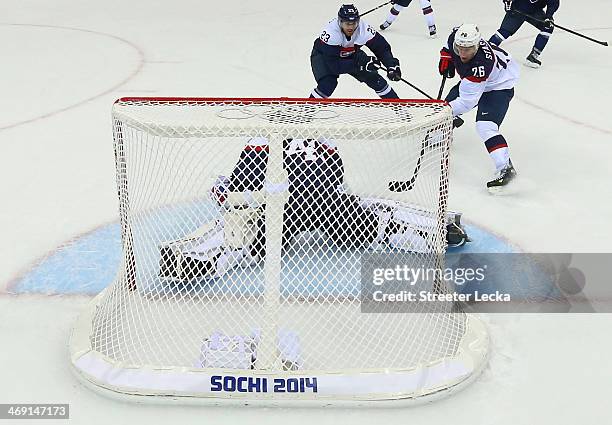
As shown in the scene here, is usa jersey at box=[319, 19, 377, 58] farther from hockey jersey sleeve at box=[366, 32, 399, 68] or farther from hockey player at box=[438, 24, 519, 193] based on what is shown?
hockey player at box=[438, 24, 519, 193]

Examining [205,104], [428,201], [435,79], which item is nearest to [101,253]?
[205,104]

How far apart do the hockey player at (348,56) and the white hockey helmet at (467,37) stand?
68 centimetres

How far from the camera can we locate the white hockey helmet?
332 centimetres

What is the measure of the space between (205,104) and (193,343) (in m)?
0.78

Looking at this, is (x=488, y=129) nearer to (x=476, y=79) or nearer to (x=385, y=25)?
(x=476, y=79)

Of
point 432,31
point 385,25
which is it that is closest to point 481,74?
point 432,31

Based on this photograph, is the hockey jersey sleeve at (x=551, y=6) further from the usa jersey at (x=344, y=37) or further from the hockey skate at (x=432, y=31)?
the usa jersey at (x=344, y=37)

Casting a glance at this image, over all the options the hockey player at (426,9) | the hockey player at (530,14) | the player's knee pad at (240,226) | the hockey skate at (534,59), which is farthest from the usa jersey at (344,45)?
the hockey player at (426,9)

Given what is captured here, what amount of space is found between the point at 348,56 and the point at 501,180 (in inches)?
46.5

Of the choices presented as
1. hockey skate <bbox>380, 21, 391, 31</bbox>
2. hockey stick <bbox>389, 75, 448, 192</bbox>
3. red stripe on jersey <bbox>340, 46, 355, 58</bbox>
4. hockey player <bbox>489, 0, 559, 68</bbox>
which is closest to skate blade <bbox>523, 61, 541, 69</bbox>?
hockey player <bbox>489, 0, 559, 68</bbox>

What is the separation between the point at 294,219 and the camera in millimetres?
2232

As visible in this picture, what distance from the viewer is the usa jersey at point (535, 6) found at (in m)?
5.65

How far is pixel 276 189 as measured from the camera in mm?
2066

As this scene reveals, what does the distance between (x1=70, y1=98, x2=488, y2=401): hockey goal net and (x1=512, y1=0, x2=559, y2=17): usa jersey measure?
3.57 metres
